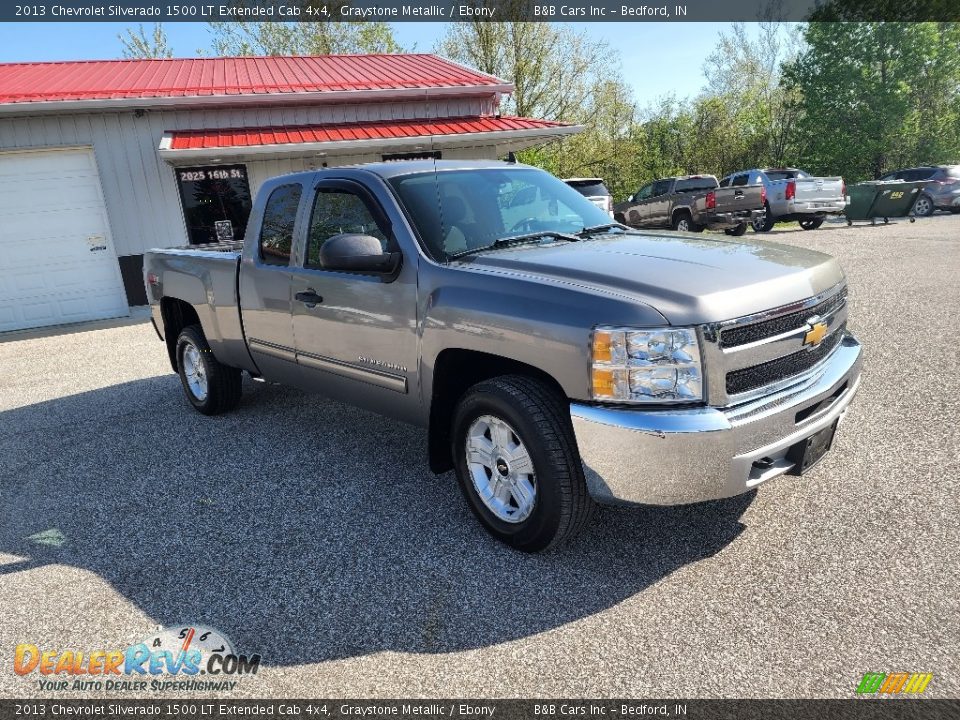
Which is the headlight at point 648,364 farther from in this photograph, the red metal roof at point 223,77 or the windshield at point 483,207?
the red metal roof at point 223,77

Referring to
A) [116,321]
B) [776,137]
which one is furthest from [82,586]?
[776,137]

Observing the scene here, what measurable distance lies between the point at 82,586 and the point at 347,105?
12.9 m

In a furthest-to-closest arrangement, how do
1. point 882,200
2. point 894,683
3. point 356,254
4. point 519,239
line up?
point 882,200 < point 519,239 < point 356,254 < point 894,683

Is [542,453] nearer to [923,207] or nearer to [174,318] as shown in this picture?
[174,318]

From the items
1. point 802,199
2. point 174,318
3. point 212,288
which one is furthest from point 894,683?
point 802,199

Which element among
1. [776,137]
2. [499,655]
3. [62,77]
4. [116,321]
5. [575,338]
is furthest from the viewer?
[776,137]

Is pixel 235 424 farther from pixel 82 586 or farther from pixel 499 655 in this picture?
pixel 499 655

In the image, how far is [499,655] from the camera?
264 cm

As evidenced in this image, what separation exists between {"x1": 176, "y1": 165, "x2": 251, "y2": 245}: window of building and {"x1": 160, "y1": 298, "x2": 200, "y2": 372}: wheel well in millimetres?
7149

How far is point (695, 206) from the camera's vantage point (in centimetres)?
1844

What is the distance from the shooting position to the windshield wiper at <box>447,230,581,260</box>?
3.67 m

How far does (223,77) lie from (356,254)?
13830 millimetres

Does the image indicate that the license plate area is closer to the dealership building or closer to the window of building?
the dealership building

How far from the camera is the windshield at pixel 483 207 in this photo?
376 cm
